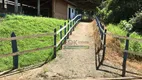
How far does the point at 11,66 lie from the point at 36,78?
5.94 ft

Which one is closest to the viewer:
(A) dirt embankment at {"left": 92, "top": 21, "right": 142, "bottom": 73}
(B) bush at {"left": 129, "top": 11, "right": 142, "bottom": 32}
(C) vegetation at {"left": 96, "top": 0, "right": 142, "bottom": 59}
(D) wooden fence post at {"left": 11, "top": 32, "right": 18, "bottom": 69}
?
(D) wooden fence post at {"left": 11, "top": 32, "right": 18, "bottom": 69}

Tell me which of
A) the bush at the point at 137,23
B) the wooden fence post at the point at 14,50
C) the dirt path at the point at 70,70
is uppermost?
the bush at the point at 137,23

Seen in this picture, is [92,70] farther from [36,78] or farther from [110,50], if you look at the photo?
[110,50]

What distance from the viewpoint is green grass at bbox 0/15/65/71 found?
30.5 ft

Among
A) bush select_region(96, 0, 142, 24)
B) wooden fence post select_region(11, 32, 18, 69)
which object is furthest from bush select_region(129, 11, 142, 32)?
wooden fence post select_region(11, 32, 18, 69)

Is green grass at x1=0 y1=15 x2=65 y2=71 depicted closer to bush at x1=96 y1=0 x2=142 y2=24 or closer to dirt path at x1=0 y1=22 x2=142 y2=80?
dirt path at x1=0 y1=22 x2=142 y2=80

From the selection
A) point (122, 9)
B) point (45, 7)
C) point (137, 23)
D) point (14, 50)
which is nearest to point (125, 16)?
point (122, 9)

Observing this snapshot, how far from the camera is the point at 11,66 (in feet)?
28.5

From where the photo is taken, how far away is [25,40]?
1154 cm

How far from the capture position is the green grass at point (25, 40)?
929 centimetres

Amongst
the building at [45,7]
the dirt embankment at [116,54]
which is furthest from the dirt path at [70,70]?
the building at [45,7]

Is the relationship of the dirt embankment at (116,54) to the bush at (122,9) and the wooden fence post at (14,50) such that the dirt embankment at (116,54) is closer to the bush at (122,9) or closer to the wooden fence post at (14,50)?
the wooden fence post at (14,50)

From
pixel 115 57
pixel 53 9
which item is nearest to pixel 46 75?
pixel 115 57

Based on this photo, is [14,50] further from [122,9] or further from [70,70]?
[122,9]
